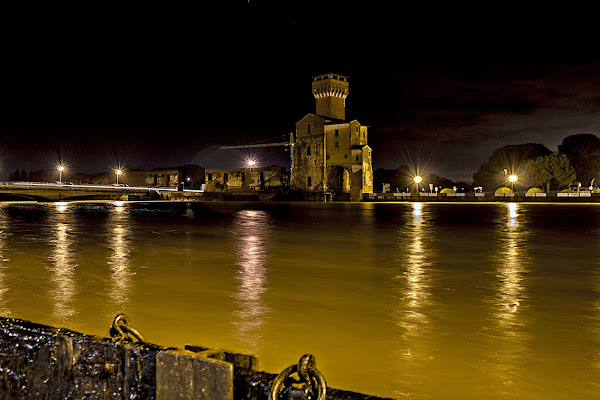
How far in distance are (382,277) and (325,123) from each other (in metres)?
62.9

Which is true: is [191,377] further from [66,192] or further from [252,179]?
[252,179]

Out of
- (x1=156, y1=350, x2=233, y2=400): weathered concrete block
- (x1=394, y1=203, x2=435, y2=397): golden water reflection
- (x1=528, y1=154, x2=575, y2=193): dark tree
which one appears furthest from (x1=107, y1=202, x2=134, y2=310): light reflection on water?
(x1=528, y1=154, x2=575, y2=193): dark tree

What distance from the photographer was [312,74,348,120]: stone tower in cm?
7475

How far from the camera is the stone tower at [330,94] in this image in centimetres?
7475

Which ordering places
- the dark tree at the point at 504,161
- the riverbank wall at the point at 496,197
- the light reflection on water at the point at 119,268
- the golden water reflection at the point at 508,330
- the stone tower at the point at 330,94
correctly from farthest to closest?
1. the dark tree at the point at 504,161
2. the stone tower at the point at 330,94
3. the riverbank wall at the point at 496,197
4. the light reflection on water at the point at 119,268
5. the golden water reflection at the point at 508,330

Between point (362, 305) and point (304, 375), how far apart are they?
17.1ft

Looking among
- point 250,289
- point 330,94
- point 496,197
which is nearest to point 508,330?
point 250,289

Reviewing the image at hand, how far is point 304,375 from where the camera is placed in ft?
8.18

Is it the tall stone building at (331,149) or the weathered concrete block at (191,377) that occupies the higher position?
the tall stone building at (331,149)

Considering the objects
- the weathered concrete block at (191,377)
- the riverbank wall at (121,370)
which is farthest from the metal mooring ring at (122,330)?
the weathered concrete block at (191,377)

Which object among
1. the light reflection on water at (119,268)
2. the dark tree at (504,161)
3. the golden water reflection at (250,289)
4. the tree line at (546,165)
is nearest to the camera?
the golden water reflection at (250,289)

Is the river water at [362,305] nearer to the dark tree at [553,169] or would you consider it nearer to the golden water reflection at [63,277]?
the golden water reflection at [63,277]

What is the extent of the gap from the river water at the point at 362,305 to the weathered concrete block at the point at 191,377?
6.79 feet

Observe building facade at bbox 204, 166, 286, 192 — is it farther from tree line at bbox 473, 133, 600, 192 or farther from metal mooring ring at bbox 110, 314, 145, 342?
metal mooring ring at bbox 110, 314, 145, 342
